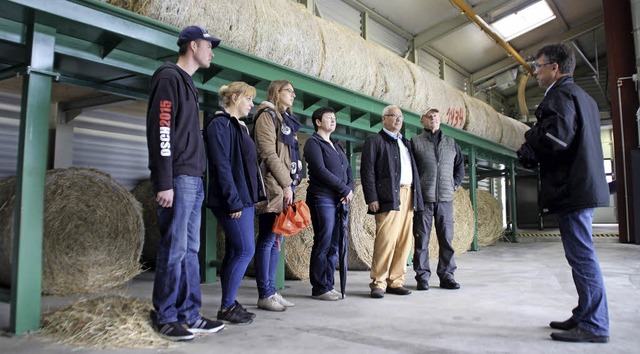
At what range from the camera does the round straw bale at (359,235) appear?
6.03 meters

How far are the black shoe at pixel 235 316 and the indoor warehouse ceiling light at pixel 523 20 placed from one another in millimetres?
12152

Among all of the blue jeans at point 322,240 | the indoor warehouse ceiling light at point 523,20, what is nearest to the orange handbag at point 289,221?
the blue jeans at point 322,240

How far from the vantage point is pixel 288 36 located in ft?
14.9

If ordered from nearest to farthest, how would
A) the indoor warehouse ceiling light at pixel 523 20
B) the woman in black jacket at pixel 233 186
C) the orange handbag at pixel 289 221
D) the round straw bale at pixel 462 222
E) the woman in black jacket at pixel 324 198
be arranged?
the woman in black jacket at pixel 233 186, the orange handbag at pixel 289 221, the woman in black jacket at pixel 324 198, the round straw bale at pixel 462 222, the indoor warehouse ceiling light at pixel 523 20

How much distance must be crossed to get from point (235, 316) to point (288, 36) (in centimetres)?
259

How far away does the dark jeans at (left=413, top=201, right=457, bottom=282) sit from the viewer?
4.66 m

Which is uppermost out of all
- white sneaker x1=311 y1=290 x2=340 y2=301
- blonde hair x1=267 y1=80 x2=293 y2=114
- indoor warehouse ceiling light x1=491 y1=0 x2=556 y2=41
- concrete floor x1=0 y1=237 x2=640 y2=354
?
indoor warehouse ceiling light x1=491 y1=0 x2=556 y2=41

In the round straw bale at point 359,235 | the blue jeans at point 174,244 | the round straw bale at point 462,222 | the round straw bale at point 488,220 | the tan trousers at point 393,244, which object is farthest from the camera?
the round straw bale at point 488,220

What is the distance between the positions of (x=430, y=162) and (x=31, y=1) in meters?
3.52

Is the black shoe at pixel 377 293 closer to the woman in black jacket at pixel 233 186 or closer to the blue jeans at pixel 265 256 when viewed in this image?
the blue jeans at pixel 265 256

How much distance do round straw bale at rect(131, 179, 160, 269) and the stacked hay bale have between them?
2.65m

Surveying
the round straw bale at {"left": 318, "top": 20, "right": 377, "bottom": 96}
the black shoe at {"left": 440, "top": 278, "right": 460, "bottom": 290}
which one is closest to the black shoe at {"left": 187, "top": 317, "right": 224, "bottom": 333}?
the black shoe at {"left": 440, "top": 278, "right": 460, "bottom": 290}

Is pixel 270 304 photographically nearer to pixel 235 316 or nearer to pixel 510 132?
pixel 235 316

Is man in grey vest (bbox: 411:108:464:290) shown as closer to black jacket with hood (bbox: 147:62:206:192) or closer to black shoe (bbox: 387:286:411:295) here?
black shoe (bbox: 387:286:411:295)
